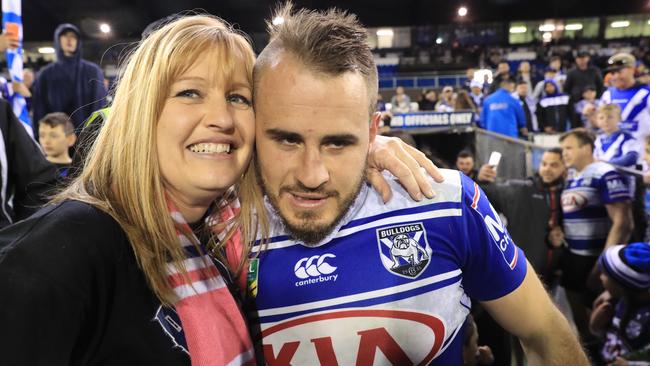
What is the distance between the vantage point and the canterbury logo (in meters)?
1.57

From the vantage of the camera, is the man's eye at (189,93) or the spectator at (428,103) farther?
the spectator at (428,103)

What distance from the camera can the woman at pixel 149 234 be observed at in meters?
0.90

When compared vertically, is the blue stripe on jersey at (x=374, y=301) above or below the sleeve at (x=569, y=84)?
below

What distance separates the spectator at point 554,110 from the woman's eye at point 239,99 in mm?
9167

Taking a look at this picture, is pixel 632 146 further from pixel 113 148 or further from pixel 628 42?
pixel 628 42

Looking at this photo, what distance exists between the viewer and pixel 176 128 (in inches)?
50.3

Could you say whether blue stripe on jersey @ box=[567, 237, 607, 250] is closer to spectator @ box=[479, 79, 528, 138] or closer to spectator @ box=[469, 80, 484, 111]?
spectator @ box=[479, 79, 528, 138]

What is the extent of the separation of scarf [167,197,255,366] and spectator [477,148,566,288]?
2953 millimetres

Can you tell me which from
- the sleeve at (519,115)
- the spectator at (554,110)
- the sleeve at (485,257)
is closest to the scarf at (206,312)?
the sleeve at (485,257)

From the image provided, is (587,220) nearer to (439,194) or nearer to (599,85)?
(439,194)

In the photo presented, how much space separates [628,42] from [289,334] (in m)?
34.7

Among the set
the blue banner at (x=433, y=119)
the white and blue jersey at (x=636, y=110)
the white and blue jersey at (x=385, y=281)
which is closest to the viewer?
the white and blue jersey at (x=385, y=281)

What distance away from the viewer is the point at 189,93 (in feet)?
4.33

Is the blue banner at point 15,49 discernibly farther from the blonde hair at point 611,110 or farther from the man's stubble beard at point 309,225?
the blonde hair at point 611,110
